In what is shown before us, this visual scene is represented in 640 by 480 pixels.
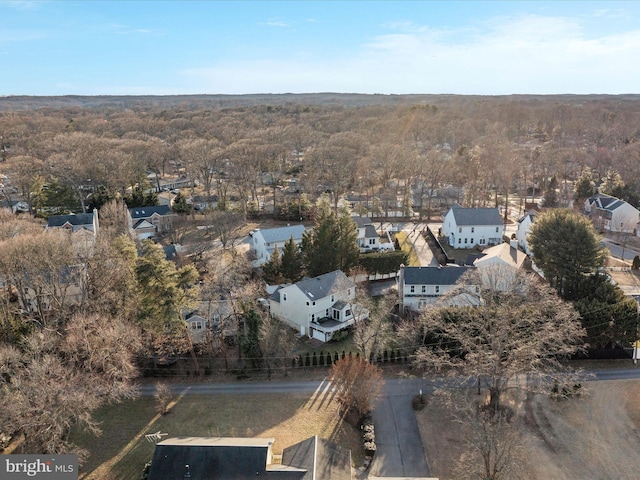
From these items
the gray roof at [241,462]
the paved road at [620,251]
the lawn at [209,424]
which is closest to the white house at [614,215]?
the paved road at [620,251]

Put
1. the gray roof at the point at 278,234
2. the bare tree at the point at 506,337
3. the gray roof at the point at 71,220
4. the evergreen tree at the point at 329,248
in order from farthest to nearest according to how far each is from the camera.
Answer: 1. the gray roof at the point at 71,220
2. the gray roof at the point at 278,234
3. the evergreen tree at the point at 329,248
4. the bare tree at the point at 506,337

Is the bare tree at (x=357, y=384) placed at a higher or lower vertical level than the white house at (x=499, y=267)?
lower

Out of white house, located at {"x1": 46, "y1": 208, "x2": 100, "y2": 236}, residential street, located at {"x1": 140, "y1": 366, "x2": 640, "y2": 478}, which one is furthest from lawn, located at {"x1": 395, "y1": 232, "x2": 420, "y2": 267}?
white house, located at {"x1": 46, "y1": 208, "x2": 100, "y2": 236}

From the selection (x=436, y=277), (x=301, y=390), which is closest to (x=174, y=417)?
(x=301, y=390)

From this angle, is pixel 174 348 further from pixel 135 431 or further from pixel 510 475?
pixel 510 475

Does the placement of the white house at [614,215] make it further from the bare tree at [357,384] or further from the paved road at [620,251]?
Answer: the bare tree at [357,384]

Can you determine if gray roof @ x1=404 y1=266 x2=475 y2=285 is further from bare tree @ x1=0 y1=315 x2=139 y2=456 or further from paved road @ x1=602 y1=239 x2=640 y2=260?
paved road @ x1=602 y1=239 x2=640 y2=260

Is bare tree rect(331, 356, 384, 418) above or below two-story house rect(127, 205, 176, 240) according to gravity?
below
